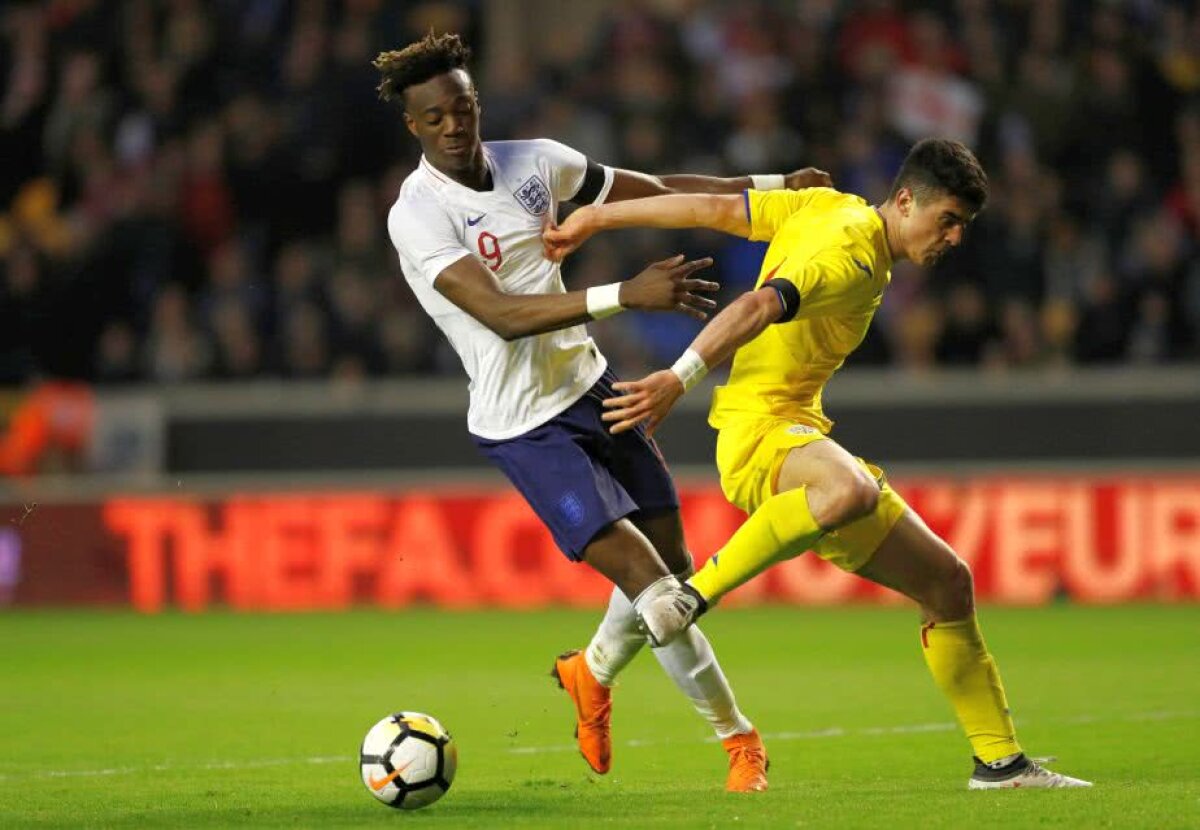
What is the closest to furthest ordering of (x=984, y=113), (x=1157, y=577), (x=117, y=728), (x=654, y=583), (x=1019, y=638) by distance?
1. (x=654, y=583)
2. (x=117, y=728)
3. (x=1019, y=638)
4. (x=1157, y=577)
5. (x=984, y=113)

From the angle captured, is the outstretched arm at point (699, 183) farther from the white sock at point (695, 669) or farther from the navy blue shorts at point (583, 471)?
the white sock at point (695, 669)

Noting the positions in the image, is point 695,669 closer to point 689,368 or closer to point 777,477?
point 777,477

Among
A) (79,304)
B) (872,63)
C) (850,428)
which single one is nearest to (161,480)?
(79,304)

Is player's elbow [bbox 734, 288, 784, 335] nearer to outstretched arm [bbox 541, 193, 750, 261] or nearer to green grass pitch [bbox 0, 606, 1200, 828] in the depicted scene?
outstretched arm [bbox 541, 193, 750, 261]

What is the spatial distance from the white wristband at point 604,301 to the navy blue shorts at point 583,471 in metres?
0.62

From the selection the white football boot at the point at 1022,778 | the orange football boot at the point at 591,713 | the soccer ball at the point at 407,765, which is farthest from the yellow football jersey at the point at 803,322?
the soccer ball at the point at 407,765

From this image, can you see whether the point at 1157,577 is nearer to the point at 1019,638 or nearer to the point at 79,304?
the point at 1019,638

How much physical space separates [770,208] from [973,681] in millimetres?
1665

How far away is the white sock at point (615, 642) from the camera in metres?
7.41

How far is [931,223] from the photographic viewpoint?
22.4 ft

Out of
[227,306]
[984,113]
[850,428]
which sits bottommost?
[850,428]

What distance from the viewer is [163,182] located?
1777 cm

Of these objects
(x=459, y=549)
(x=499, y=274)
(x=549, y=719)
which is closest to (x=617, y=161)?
(x=459, y=549)

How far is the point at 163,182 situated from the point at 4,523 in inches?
123
